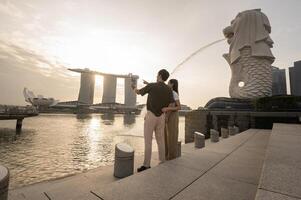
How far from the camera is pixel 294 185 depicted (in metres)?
2.19

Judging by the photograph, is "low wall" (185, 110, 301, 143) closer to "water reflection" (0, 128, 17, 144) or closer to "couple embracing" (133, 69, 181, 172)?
"couple embracing" (133, 69, 181, 172)

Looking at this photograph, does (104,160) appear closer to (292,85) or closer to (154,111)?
(154,111)

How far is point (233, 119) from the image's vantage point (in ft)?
58.0

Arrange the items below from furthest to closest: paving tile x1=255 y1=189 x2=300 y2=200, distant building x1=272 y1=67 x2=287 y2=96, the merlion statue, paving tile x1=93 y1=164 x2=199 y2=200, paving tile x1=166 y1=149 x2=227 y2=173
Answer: distant building x1=272 y1=67 x2=287 y2=96, the merlion statue, paving tile x1=166 y1=149 x2=227 y2=173, paving tile x1=93 y1=164 x2=199 y2=200, paving tile x1=255 y1=189 x2=300 y2=200

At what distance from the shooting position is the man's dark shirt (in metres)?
4.32

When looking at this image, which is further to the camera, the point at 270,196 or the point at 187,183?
the point at 187,183

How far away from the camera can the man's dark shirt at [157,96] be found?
4316 mm

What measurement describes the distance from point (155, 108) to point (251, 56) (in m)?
41.2

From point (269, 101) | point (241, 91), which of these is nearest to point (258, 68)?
point (241, 91)

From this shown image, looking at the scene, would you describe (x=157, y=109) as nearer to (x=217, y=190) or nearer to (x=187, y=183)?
(x=187, y=183)

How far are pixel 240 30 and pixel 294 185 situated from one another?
45.5m

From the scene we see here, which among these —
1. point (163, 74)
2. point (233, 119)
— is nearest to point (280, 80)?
point (233, 119)

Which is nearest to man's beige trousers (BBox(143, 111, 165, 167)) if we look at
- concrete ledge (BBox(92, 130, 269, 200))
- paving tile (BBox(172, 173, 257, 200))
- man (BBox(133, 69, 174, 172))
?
man (BBox(133, 69, 174, 172))

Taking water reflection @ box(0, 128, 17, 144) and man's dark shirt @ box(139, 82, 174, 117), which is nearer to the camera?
man's dark shirt @ box(139, 82, 174, 117)
